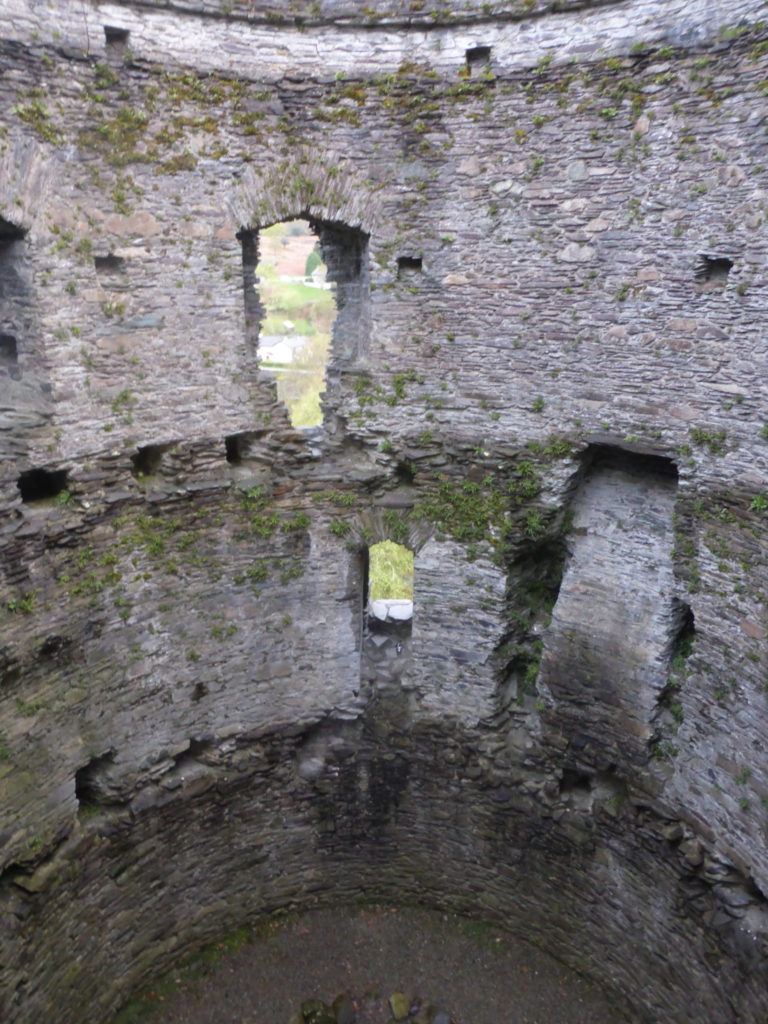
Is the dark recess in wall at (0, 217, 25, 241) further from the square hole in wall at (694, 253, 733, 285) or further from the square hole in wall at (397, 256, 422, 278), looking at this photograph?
the square hole in wall at (694, 253, 733, 285)

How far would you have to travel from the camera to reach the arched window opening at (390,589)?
10.9 meters

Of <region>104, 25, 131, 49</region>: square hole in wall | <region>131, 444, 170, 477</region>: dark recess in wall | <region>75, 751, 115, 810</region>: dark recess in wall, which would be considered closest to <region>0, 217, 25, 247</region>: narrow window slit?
<region>104, 25, 131, 49</region>: square hole in wall

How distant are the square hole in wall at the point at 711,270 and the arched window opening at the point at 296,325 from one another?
49.6ft

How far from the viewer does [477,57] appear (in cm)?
839

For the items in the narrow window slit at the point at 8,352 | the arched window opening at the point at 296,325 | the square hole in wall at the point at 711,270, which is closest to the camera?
the square hole in wall at the point at 711,270

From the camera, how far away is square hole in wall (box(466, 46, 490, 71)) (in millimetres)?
8305

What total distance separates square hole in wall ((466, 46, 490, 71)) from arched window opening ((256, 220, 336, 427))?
546 inches

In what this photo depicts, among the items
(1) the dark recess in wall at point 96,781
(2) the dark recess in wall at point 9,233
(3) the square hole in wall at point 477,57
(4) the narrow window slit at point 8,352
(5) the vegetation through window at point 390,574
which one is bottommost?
(5) the vegetation through window at point 390,574

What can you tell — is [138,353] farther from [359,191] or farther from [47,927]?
[47,927]

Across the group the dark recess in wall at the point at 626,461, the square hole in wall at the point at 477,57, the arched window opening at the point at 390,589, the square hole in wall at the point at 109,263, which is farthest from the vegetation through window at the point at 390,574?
the square hole in wall at the point at 477,57

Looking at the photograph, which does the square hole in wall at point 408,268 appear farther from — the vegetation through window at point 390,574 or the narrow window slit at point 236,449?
the vegetation through window at point 390,574

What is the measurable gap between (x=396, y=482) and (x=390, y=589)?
7.53 meters

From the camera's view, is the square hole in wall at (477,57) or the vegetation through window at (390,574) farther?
the vegetation through window at (390,574)

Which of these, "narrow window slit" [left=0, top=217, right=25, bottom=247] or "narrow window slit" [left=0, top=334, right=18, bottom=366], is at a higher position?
"narrow window slit" [left=0, top=217, right=25, bottom=247]
